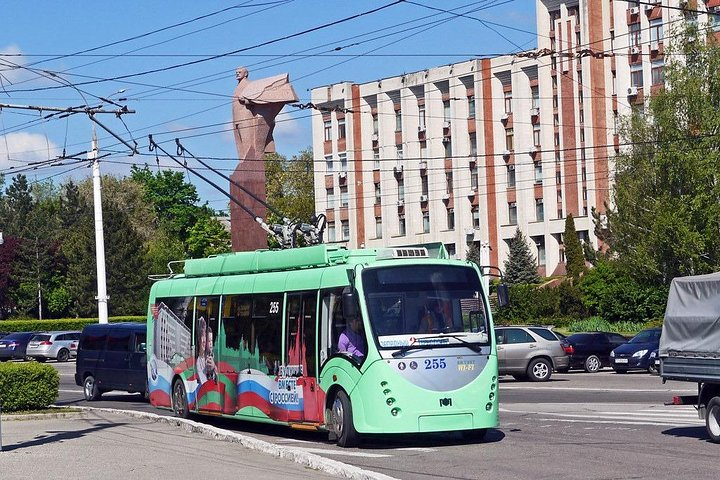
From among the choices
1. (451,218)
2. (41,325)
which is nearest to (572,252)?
(451,218)

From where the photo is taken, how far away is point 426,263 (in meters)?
17.7

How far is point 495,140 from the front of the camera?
7912 centimetres

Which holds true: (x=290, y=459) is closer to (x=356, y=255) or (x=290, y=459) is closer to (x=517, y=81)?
(x=356, y=255)

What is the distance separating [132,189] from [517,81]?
48902 millimetres

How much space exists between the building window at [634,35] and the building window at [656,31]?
0.81 metres

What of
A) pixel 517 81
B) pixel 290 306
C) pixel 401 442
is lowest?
pixel 401 442

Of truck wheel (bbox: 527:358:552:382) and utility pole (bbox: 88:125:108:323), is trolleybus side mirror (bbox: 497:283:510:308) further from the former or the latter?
utility pole (bbox: 88:125:108:323)

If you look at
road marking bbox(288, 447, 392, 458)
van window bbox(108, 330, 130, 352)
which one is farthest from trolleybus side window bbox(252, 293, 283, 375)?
van window bbox(108, 330, 130, 352)

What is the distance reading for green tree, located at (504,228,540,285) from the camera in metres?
76.6

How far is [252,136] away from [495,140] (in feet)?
133

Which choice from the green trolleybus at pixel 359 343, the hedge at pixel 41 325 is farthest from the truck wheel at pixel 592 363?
the hedge at pixel 41 325

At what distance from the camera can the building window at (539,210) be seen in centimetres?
7862

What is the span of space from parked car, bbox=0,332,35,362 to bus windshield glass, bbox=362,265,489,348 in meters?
46.0

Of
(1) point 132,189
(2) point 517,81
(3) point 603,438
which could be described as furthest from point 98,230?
(1) point 132,189
